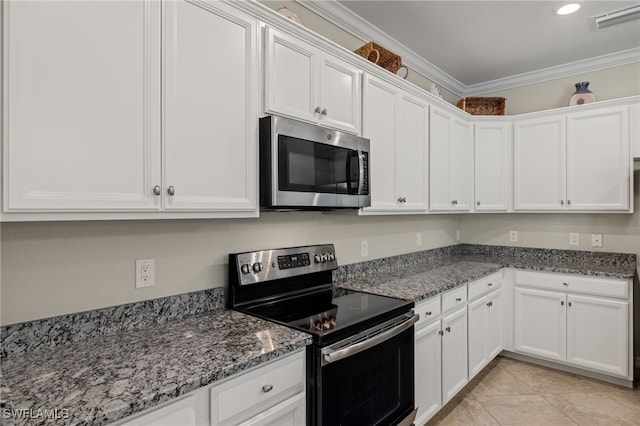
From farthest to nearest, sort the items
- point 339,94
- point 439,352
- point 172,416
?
1. point 439,352
2. point 339,94
3. point 172,416

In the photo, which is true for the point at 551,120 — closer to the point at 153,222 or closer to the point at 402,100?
the point at 402,100

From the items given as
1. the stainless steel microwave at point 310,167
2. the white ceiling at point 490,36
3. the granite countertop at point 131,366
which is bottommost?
the granite countertop at point 131,366

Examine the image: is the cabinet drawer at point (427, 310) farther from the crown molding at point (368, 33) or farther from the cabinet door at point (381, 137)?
the crown molding at point (368, 33)

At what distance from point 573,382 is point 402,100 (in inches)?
104

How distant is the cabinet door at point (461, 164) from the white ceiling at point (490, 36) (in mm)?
596

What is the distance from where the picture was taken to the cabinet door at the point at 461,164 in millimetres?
3232

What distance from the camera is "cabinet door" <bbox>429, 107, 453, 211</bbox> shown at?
290cm

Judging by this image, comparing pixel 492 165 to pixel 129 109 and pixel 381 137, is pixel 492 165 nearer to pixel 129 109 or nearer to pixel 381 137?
pixel 381 137

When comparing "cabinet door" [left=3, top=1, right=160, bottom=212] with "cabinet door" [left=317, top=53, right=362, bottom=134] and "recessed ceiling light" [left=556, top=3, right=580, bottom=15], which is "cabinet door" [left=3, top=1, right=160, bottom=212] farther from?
"recessed ceiling light" [left=556, top=3, right=580, bottom=15]

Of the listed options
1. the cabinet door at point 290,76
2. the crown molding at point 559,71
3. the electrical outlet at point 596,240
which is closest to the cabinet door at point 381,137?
the cabinet door at point 290,76

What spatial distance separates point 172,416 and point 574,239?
375cm

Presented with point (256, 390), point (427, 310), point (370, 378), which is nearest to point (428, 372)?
point (427, 310)

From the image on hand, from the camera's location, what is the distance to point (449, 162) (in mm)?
3164

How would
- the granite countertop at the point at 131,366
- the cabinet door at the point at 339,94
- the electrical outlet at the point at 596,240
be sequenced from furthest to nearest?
the electrical outlet at the point at 596,240, the cabinet door at the point at 339,94, the granite countertop at the point at 131,366
